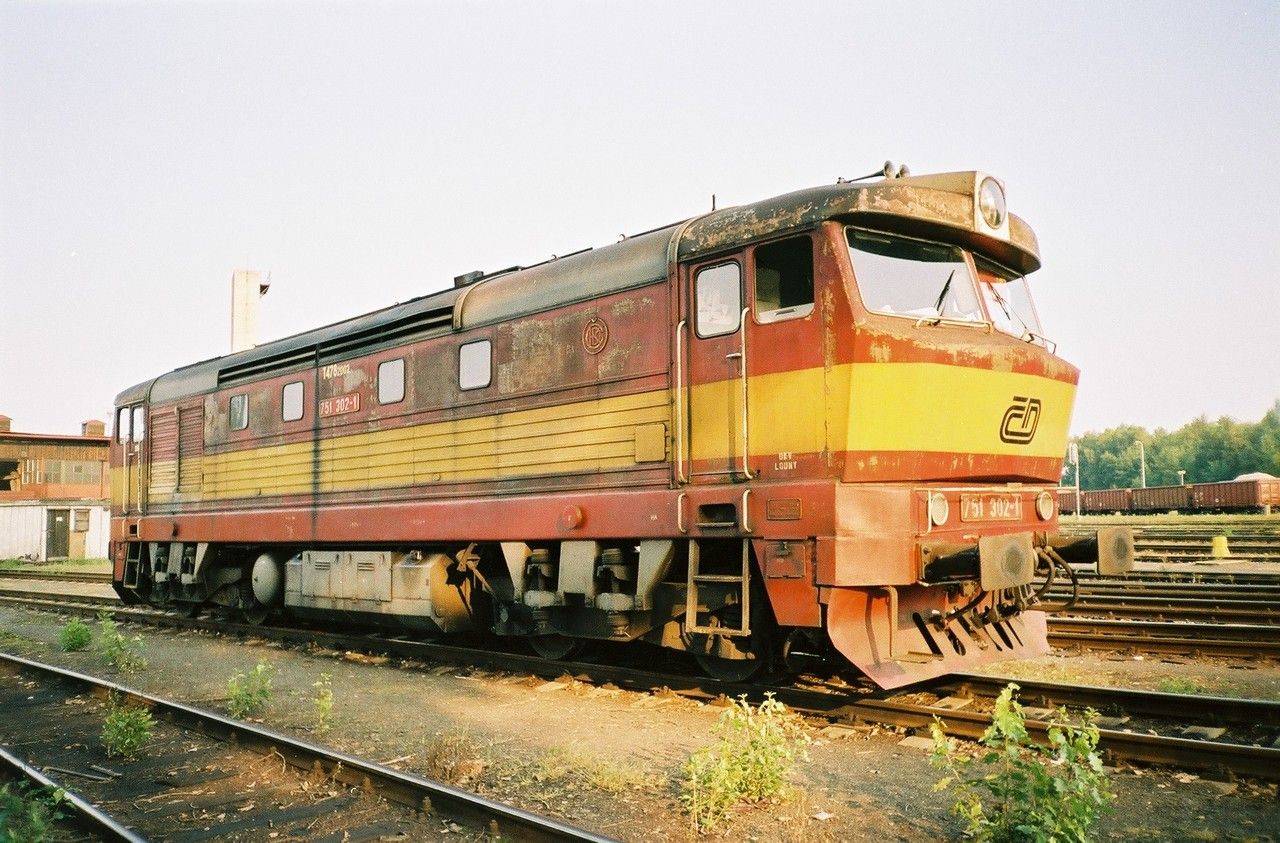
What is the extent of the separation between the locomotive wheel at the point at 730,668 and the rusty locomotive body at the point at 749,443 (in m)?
0.02

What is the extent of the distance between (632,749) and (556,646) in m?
2.96

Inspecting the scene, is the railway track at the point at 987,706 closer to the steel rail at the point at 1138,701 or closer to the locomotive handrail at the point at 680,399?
the steel rail at the point at 1138,701

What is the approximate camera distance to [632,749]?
6578mm

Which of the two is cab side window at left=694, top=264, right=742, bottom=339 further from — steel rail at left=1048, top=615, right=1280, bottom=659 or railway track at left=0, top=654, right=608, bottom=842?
steel rail at left=1048, top=615, right=1280, bottom=659

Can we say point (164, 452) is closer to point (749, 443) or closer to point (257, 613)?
point (257, 613)

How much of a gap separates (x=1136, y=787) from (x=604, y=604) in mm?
4085

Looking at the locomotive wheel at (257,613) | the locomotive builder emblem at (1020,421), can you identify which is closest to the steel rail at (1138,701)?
the locomotive builder emblem at (1020,421)

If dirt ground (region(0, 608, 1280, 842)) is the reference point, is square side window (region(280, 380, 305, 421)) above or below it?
above

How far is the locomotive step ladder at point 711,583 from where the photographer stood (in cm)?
697

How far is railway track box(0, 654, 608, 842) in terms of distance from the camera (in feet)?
16.7

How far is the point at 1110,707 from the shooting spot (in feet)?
22.6

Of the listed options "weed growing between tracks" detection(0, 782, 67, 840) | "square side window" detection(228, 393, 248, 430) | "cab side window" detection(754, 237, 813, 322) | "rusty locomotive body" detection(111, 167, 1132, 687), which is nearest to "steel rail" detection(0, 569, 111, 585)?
"square side window" detection(228, 393, 248, 430)

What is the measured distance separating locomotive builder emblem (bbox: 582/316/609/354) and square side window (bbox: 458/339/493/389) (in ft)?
4.75

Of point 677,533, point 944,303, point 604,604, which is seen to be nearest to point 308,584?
point 604,604
